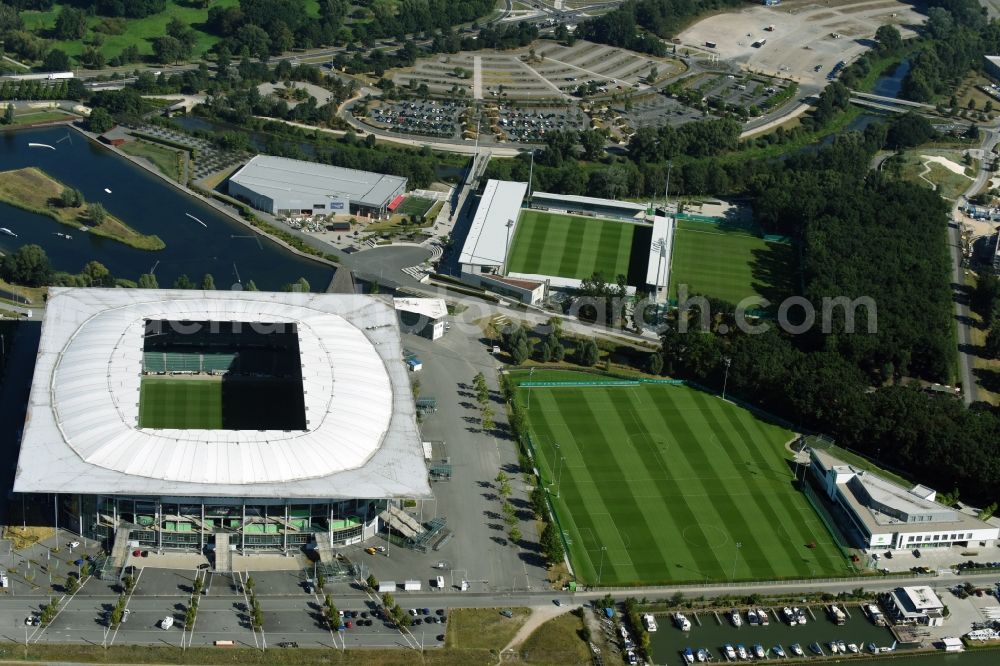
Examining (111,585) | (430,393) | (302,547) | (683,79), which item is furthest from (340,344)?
(683,79)

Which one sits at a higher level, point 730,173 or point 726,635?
point 730,173

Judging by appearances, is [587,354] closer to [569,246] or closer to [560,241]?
[569,246]

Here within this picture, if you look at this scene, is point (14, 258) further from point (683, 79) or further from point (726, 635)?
point (683, 79)

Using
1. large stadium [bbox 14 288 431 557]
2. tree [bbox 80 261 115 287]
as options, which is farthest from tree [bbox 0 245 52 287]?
large stadium [bbox 14 288 431 557]

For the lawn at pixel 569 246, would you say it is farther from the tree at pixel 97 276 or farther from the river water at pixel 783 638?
the river water at pixel 783 638

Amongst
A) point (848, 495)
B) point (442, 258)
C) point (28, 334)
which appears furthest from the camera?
point (442, 258)

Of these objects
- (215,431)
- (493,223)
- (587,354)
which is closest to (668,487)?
(587,354)
